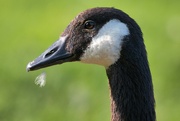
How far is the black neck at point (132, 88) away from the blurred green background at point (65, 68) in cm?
250

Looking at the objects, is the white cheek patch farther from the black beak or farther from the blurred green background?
the blurred green background

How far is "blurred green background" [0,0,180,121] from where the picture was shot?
7.82m

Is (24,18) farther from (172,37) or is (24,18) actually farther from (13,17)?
(172,37)

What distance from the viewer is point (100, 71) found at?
8508mm

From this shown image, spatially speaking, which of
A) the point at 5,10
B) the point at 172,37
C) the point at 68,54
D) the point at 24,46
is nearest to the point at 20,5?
the point at 5,10

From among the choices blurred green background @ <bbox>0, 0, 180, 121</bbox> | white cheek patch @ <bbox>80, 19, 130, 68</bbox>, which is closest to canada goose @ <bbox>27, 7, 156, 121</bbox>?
white cheek patch @ <bbox>80, 19, 130, 68</bbox>

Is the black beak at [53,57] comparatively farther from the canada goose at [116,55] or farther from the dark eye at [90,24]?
the dark eye at [90,24]

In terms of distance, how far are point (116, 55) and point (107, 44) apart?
0.10m

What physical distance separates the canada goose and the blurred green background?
2504mm

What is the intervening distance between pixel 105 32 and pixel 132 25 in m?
0.20

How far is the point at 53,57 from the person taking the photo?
527 centimetres

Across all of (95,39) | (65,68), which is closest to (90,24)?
(95,39)

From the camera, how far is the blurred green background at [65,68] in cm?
782

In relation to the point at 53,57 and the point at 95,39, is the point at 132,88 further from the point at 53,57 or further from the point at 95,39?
the point at 53,57
